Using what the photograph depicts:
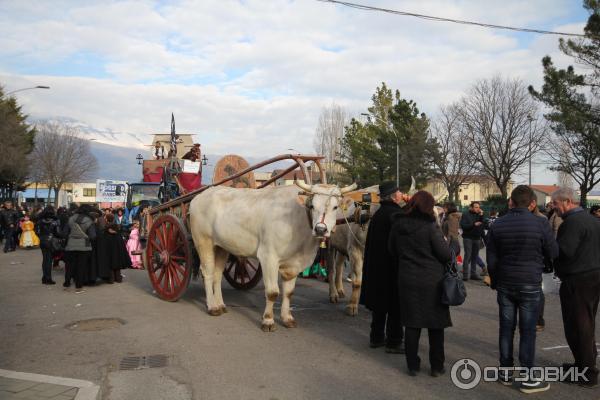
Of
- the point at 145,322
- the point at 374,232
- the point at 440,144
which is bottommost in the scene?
the point at 145,322

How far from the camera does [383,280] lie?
6.22 metres

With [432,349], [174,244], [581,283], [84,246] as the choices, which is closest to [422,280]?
[432,349]

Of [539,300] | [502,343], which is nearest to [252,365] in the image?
[502,343]

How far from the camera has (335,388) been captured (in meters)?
5.00

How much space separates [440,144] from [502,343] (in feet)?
110

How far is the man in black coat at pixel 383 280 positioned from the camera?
6172mm

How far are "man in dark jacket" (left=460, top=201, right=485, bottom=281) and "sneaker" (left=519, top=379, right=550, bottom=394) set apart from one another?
295 inches

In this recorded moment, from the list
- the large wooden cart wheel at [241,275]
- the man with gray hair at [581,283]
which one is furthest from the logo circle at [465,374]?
the large wooden cart wheel at [241,275]

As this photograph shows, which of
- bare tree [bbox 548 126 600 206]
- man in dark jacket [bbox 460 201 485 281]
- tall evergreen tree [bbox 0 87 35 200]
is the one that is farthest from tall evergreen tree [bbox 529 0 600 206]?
tall evergreen tree [bbox 0 87 35 200]

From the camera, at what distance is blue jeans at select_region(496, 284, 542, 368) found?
4.99m

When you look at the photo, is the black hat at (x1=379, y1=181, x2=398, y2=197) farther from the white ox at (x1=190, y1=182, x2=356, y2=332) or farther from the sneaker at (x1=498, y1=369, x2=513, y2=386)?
the sneaker at (x1=498, y1=369, x2=513, y2=386)

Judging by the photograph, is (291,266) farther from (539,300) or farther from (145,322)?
(539,300)

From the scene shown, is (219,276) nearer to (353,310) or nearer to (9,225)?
(353,310)

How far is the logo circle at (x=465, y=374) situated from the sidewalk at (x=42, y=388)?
3.46 metres
